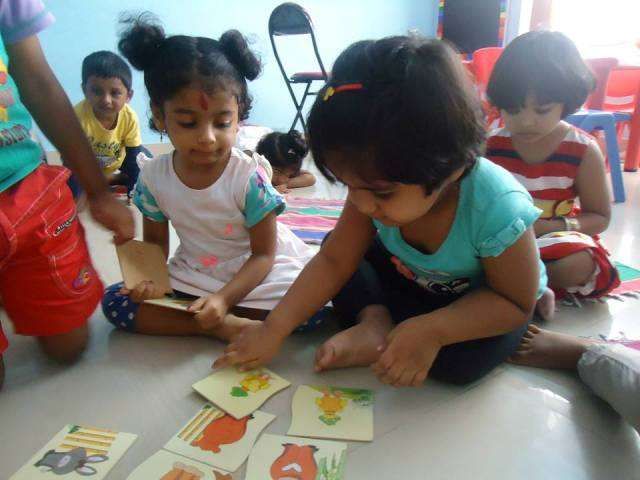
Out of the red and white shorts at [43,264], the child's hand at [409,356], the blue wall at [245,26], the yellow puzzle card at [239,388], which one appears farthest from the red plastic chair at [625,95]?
the red and white shorts at [43,264]

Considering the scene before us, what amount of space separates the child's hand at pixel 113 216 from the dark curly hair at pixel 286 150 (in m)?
1.52

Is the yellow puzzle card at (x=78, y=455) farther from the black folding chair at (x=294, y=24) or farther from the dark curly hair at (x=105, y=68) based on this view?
the black folding chair at (x=294, y=24)

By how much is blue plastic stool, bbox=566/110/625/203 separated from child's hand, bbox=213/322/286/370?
5.89 feet

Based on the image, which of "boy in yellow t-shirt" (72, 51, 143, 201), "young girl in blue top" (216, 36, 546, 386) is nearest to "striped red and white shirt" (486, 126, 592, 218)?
"young girl in blue top" (216, 36, 546, 386)

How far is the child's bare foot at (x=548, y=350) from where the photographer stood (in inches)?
32.9

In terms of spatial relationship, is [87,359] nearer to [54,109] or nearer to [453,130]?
[54,109]

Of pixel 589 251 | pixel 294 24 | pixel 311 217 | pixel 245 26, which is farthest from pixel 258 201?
pixel 245 26

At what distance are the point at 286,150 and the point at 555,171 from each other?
1438mm

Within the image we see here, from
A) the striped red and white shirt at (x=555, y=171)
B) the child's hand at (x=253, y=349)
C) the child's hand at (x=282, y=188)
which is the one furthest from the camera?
the child's hand at (x=282, y=188)

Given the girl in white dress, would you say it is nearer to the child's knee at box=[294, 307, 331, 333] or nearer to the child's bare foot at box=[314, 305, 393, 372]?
the child's knee at box=[294, 307, 331, 333]

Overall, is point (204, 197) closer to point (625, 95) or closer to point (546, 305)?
point (546, 305)

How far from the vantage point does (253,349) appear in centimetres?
82

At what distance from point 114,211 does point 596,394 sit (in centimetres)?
→ 87

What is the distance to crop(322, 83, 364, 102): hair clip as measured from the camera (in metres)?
0.57
